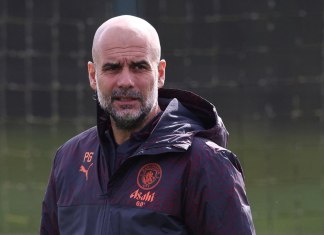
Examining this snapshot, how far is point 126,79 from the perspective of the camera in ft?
10.8

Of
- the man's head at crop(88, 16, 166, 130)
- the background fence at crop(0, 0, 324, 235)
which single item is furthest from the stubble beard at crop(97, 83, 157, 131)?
the background fence at crop(0, 0, 324, 235)

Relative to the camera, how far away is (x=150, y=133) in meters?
3.32

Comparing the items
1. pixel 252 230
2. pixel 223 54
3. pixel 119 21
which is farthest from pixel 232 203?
pixel 223 54

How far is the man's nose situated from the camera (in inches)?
130

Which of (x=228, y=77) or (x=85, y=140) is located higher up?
(x=228, y=77)

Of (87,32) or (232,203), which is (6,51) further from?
(232,203)

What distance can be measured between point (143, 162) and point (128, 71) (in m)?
0.31

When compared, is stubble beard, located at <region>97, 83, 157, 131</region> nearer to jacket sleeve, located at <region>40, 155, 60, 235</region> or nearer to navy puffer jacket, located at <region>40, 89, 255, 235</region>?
navy puffer jacket, located at <region>40, 89, 255, 235</region>

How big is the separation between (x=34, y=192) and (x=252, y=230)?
11.1 ft

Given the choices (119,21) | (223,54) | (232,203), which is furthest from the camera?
(223,54)

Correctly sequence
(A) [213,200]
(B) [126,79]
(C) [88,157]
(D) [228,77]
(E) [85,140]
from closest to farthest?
(A) [213,200] → (B) [126,79] → (C) [88,157] → (E) [85,140] → (D) [228,77]

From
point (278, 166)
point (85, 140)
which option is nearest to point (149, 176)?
point (85, 140)

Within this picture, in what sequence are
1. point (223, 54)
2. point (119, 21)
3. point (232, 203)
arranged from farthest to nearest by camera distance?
point (223, 54)
point (119, 21)
point (232, 203)

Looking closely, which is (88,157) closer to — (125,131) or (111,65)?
(125,131)
